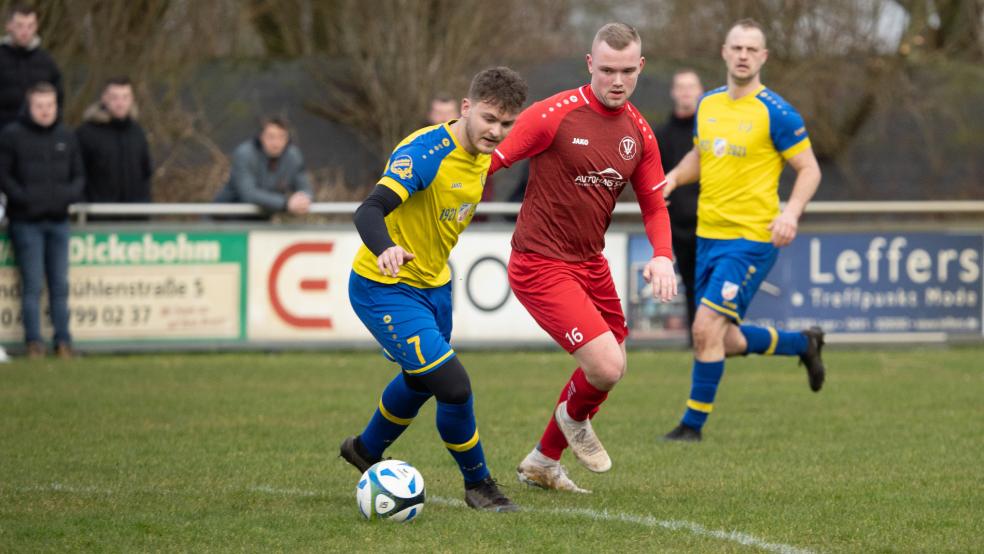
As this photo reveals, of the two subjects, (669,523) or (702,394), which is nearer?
(669,523)

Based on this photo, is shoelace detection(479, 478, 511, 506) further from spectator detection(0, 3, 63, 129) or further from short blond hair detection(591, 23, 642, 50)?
spectator detection(0, 3, 63, 129)

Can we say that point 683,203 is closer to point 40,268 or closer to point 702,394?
point 702,394

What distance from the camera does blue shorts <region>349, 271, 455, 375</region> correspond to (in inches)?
247

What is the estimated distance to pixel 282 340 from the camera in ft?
44.1

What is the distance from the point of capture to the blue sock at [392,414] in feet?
22.0

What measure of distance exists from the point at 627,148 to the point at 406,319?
1.39 metres

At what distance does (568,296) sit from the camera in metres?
6.86

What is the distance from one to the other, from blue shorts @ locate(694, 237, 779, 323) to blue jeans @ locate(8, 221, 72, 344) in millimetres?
6096

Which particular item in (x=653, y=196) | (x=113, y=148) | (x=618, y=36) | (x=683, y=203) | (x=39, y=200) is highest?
(x=618, y=36)

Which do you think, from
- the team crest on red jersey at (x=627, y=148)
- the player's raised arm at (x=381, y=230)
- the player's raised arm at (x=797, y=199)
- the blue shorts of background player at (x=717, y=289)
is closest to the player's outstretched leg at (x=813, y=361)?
the blue shorts of background player at (x=717, y=289)

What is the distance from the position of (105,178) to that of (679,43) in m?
11.4

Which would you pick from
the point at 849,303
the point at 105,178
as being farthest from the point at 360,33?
the point at 849,303

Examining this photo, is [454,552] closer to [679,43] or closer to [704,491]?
[704,491]

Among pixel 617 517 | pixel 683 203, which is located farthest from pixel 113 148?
pixel 617 517
